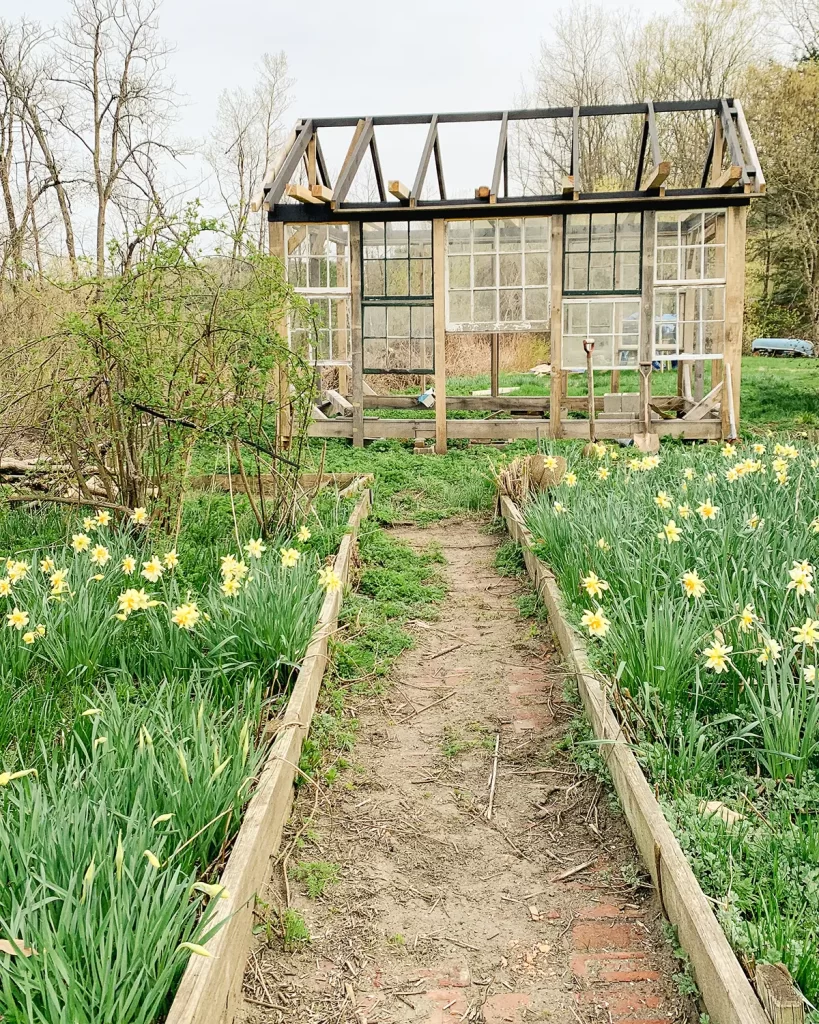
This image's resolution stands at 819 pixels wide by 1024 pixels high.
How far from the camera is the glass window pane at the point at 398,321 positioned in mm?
12797

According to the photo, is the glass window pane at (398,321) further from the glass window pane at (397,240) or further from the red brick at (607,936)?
the red brick at (607,936)

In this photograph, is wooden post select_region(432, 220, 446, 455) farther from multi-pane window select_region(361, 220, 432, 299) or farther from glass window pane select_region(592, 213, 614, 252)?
glass window pane select_region(592, 213, 614, 252)

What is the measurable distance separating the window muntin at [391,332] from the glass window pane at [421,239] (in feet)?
2.61

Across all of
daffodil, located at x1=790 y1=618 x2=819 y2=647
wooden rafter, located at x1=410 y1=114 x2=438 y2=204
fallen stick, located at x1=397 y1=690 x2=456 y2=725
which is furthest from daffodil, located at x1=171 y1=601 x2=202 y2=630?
wooden rafter, located at x1=410 y1=114 x2=438 y2=204

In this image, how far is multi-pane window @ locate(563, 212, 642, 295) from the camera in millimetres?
12195

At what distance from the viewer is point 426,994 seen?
8.59ft

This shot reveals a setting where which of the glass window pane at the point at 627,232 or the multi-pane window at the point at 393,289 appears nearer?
the glass window pane at the point at 627,232

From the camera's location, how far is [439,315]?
12.2 meters

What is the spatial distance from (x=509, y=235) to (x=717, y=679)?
998 centimetres

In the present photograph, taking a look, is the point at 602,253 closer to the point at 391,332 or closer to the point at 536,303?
the point at 536,303

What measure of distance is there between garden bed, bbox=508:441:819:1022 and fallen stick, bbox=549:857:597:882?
214 mm

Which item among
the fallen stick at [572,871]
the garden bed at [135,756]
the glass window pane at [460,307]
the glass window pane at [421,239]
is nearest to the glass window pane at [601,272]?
the glass window pane at [460,307]

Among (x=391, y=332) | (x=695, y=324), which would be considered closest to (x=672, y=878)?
(x=391, y=332)

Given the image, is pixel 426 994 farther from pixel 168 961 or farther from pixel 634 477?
pixel 634 477
